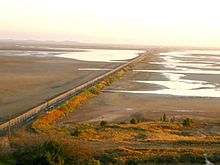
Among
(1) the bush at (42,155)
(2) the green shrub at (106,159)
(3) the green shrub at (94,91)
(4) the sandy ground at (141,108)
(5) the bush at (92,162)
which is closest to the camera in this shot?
(1) the bush at (42,155)

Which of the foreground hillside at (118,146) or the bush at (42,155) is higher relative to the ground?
the bush at (42,155)

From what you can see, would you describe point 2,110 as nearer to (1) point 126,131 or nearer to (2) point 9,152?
(1) point 126,131

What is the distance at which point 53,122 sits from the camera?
25062mm

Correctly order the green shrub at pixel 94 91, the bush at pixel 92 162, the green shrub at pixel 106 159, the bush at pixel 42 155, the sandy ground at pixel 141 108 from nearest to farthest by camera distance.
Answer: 1. the bush at pixel 42 155
2. the bush at pixel 92 162
3. the green shrub at pixel 106 159
4. the sandy ground at pixel 141 108
5. the green shrub at pixel 94 91

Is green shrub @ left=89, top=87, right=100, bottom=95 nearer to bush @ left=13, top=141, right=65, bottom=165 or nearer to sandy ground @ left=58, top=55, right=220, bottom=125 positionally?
sandy ground @ left=58, top=55, right=220, bottom=125

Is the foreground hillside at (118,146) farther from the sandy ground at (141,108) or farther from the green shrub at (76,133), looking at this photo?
the sandy ground at (141,108)

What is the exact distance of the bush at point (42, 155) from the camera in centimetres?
1408

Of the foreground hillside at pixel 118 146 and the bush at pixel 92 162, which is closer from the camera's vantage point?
the bush at pixel 92 162

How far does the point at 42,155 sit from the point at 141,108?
1818 cm

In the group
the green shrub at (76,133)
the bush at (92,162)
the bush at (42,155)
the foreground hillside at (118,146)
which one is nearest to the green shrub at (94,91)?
the foreground hillside at (118,146)

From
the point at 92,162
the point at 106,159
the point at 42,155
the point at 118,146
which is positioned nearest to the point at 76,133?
the point at 118,146

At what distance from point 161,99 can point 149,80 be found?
1748cm

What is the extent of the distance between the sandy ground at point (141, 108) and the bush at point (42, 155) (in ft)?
35.5

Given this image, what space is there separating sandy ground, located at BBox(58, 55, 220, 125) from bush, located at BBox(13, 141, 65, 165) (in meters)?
10.8
